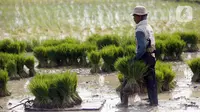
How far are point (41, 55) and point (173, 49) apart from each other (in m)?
3.77

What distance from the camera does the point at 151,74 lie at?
29.1 ft

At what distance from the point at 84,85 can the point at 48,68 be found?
296 centimetres

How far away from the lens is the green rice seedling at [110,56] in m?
12.8

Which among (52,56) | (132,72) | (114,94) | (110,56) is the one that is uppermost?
(132,72)

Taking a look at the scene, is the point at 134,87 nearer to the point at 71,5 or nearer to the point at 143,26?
the point at 143,26

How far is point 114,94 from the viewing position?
10180 millimetres

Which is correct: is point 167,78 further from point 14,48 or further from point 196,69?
point 14,48

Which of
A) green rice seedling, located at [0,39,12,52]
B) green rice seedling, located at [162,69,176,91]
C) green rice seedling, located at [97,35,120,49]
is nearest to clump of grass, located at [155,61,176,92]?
green rice seedling, located at [162,69,176,91]

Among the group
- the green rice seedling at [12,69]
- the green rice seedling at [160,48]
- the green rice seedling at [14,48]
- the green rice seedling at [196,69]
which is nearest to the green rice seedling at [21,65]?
the green rice seedling at [12,69]

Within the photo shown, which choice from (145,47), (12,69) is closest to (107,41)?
(12,69)

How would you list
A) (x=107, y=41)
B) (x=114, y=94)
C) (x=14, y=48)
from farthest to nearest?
1. (x=107, y=41)
2. (x=14, y=48)
3. (x=114, y=94)

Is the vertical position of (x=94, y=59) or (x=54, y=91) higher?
(x=54, y=91)

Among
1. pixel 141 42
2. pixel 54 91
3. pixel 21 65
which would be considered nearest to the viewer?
pixel 141 42

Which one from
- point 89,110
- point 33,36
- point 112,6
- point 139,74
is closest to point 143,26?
point 139,74
